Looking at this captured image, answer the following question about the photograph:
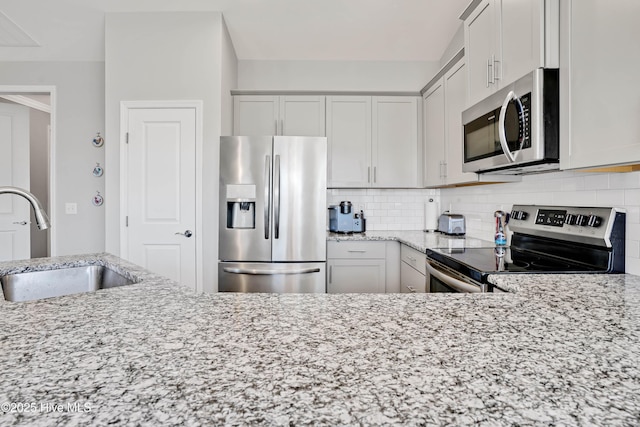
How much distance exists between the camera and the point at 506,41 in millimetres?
1796

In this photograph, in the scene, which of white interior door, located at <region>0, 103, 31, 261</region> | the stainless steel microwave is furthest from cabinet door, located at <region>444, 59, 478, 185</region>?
white interior door, located at <region>0, 103, 31, 261</region>

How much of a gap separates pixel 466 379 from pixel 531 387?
0.08 metres

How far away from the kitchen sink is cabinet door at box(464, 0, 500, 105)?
2030 millimetres

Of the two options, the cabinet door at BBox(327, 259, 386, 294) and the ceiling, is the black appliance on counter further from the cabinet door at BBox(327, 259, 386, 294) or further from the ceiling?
the ceiling

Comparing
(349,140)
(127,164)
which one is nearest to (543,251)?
(349,140)

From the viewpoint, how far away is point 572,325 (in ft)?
2.52

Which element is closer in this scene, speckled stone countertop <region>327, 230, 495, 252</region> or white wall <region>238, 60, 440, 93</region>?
speckled stone countertop <region>327, 230, 495, 252</region>

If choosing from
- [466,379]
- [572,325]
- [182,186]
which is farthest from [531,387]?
[182,186]

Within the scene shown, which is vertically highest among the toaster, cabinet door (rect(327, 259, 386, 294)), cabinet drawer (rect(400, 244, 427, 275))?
the toaster

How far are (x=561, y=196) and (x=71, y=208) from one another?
3.79m

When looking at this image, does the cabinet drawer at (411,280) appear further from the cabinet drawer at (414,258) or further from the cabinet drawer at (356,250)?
the cabinet drawer at (356,250)

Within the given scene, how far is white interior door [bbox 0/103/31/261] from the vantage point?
11.6 ft

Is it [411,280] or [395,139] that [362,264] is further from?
[395,139]

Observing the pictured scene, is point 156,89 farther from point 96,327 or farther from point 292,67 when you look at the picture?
point 96,327
